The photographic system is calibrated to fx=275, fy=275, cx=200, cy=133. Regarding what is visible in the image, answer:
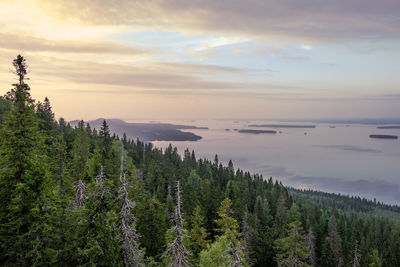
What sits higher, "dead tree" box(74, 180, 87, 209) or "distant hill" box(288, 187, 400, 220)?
"dead tree" box(74, 180, 87, 209)

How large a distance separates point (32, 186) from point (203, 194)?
43490mm

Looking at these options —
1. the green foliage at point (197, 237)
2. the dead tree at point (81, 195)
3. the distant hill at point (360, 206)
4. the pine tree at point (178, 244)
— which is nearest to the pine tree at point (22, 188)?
the dead tree at point (81, 195)

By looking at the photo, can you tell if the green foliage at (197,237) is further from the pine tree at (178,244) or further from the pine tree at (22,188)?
the pine tree at (22,188)

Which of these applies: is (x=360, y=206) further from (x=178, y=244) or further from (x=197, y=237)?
(x=178, y=244)

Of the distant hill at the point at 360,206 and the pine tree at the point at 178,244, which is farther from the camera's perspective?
the distant hill at the point at 360,206

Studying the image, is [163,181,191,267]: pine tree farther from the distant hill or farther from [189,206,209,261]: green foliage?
the distant hill

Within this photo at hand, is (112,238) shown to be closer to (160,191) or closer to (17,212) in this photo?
(17,212)

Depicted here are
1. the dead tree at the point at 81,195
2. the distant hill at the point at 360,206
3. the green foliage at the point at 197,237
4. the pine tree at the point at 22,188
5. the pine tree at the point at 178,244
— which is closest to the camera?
the pine tree at the point at 22,188

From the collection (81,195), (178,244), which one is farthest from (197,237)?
(81,195)

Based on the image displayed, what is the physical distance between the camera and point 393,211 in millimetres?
189875

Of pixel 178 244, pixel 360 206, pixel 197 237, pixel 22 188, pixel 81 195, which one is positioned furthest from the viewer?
pixel 360 206

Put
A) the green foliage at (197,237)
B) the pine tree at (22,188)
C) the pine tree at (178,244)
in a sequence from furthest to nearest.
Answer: the green foliage at (197,237)
the pine tree at (178,244)
the pine tree at (22,188)

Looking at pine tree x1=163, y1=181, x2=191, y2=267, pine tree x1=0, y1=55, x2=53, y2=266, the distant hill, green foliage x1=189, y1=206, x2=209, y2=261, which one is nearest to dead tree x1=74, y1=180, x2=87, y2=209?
pine tree x1=0, y1=55, x2=53, y2=266

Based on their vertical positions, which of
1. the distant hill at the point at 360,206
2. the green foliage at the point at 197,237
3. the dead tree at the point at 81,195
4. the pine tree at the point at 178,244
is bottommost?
the distant hill at the point at 360,206
